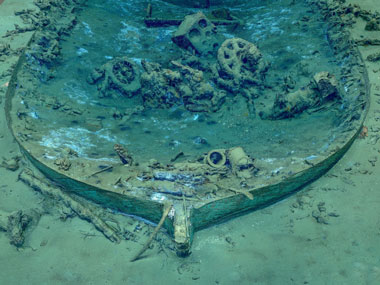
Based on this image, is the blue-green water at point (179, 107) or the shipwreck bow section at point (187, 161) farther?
the blue-green water at point (179, 107)

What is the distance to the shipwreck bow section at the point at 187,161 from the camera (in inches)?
171

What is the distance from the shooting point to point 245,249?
13.8 feet

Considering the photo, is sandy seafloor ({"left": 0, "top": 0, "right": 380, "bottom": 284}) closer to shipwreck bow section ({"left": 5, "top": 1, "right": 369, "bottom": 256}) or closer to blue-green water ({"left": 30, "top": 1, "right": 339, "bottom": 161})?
shipwreck bow section ({"left": 5, "top": 1, "right": 369, "bottom": 256})

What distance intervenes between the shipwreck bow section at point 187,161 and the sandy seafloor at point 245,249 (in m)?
0.19

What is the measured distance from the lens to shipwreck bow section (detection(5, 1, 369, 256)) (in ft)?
14.2

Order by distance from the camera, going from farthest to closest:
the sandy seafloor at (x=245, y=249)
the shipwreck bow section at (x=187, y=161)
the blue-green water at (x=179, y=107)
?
the blue-green water at (x=179, y=107)
the shipwreck bow section at (x=187, y=161)
the sandy seafloor at (x=245, y=249)

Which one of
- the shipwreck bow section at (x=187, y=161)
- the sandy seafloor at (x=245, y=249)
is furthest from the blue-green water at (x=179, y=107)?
the sandy seafloor at (x=245, y=249)

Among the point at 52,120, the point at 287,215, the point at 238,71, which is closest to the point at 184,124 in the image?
the point at 238,71

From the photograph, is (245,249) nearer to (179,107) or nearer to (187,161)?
(187,161)

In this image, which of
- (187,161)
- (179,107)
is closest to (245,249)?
(187,161)

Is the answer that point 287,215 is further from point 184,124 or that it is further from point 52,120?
point 52,120

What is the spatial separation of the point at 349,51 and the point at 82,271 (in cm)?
541

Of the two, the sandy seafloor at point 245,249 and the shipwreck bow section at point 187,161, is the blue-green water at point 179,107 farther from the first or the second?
the sandy seafloor at point 245,249

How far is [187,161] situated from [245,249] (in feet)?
4.63
